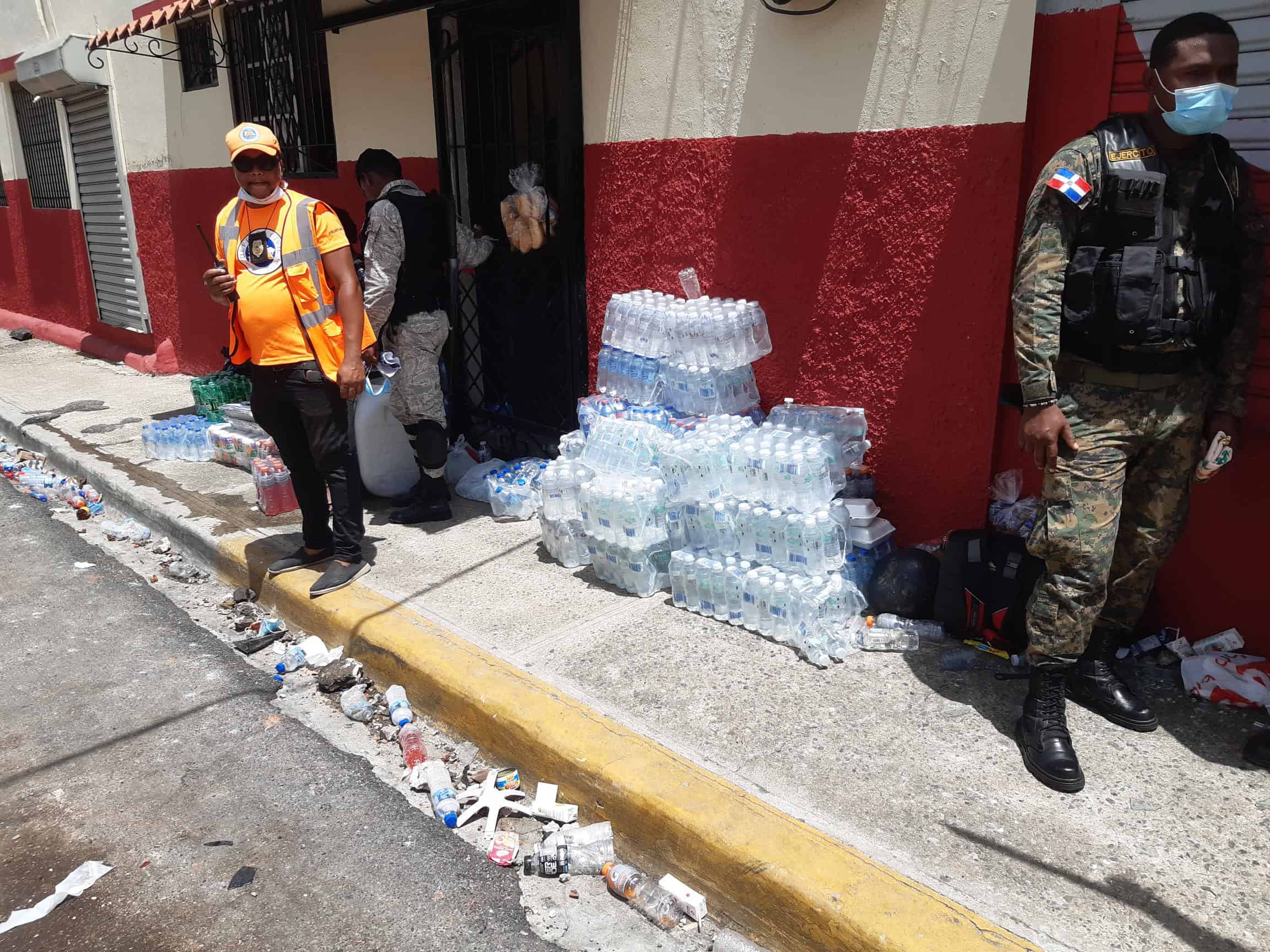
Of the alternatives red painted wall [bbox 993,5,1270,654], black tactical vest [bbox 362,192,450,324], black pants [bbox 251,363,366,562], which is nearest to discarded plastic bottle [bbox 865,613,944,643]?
red painted wall [bbox 993,5,1270,654]

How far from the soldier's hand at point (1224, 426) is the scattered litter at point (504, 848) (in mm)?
2572

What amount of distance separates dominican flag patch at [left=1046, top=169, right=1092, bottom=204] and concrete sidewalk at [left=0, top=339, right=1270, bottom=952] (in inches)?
68.9

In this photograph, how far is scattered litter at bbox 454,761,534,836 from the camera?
122 inches

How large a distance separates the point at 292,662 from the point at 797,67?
355 centimetres

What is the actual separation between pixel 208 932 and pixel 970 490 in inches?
128

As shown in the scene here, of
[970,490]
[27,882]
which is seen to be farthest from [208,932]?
[970,490]

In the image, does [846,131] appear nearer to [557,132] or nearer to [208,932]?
[557,132]

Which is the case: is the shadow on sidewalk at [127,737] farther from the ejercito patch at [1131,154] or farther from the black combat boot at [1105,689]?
the ejercito patch at [1131,154]

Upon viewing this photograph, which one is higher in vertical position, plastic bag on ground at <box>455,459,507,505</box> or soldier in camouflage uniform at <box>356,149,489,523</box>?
soldier in camouflage uniform at <box>356,149,489,523</box>

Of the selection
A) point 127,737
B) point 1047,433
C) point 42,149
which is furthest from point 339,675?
point 42,149

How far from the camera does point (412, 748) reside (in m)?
3.47

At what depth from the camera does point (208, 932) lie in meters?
2.66

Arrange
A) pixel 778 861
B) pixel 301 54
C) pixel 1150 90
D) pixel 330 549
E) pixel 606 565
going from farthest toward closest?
pixel 301 54, pixel 330 549, pixel 606 565, pixel 1150 90, pixel 778 861

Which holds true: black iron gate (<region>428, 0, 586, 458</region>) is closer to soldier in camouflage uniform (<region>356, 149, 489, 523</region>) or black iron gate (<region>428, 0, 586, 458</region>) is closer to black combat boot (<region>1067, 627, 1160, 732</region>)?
soldier in camouflage uniform (<region>356, 149, 489, 523</region>)
